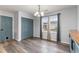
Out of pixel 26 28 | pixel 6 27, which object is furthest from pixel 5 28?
pixel 26 28

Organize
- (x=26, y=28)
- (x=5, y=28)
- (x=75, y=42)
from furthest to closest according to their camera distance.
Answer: (x=26, y=28), (x=5, y=28), (x=75, y=42)

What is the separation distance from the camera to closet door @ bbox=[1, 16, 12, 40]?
499 centimetres

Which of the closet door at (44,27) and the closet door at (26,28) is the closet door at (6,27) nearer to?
the closet door at (26,28)

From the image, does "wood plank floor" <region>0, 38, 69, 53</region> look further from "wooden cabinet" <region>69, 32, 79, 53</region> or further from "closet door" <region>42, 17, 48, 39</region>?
"closet door" <region>42, 17, 48, 39</region>

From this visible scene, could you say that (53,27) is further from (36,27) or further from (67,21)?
(36,27)

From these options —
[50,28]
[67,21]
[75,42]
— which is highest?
[67,21]

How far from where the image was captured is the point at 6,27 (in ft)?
17.1

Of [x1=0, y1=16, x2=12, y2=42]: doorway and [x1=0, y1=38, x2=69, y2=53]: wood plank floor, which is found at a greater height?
[x1=0, y1=16, x2=12, y2=42]: doorway

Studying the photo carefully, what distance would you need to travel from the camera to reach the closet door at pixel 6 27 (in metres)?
4.99

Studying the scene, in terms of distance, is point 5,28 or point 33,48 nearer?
point 33,48

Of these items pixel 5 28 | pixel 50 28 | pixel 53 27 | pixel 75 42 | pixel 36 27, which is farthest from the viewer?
pixel 36 27

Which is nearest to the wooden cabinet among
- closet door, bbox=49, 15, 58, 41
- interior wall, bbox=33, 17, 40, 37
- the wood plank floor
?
the wood plank floor

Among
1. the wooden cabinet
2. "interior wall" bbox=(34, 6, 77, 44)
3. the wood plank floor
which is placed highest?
"interior wall" bbox=(34, 6, 77, 44)
